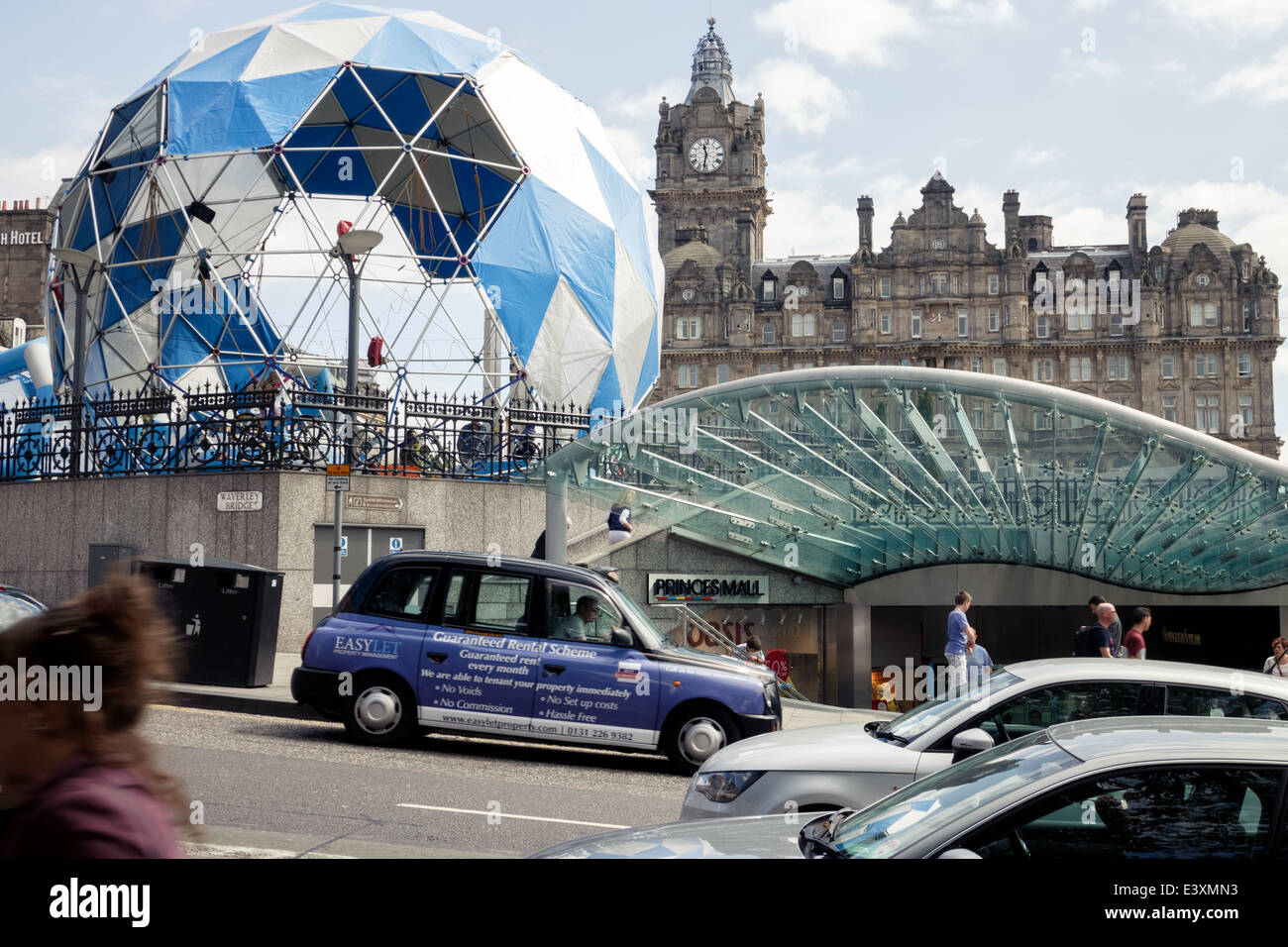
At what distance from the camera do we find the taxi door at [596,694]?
1032 cm

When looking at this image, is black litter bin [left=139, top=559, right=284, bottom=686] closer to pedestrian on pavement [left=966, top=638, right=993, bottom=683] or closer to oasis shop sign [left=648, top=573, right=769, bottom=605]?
pedestrian on pavement [left=966, top=638, right=993, bottom=683]

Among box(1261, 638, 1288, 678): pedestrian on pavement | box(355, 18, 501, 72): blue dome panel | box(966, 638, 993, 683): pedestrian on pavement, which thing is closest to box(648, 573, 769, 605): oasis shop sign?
box(966, 638, 993, 683): pedestrian on pavement

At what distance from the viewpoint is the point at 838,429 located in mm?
21141

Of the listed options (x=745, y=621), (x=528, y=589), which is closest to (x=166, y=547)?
(x=528, y=589)

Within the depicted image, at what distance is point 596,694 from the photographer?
33.9 ft

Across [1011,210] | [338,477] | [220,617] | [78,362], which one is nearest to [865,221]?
[1011,210]

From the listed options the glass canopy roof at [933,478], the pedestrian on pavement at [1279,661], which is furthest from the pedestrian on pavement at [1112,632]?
the glass canopy roof at [933,478]

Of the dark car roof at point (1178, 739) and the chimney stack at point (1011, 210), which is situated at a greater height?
the chimney stack at point (1011, 210)

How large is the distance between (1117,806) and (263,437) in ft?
53.8

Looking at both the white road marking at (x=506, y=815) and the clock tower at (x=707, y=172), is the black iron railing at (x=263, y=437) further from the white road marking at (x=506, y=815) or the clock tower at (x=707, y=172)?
the clock tower at (x=707, y=172)

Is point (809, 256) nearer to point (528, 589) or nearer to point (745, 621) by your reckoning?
point (745, 621)

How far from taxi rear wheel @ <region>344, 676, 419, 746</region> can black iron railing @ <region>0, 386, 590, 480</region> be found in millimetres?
8333

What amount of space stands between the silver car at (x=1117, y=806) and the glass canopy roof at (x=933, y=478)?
51.2ft

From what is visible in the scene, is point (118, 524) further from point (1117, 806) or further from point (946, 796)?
point (1117, 806)
